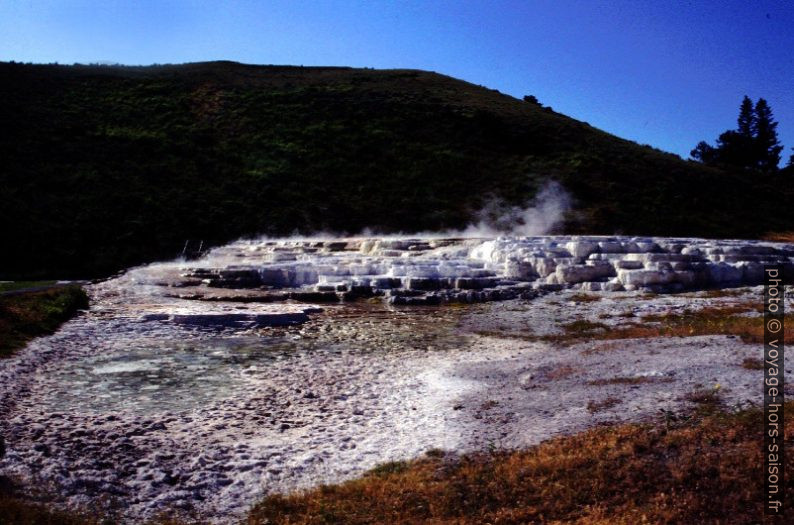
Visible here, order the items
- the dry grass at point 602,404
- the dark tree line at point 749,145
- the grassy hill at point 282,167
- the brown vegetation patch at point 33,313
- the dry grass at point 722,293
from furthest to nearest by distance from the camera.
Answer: the dark tree line at point 749,145 < the grassy hill at point 282,167 < the dry grass at point 722,293 < the brown vegetation patch at point 33,313 < the dry grass at point 602,404

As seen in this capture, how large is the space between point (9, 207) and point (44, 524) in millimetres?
32071

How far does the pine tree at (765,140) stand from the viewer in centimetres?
6719

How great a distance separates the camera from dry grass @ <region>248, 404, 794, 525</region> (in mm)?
5449

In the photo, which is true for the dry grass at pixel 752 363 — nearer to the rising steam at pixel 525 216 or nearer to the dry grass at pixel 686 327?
the dry grass at pixel 686 327

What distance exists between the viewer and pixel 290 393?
31.8 ft

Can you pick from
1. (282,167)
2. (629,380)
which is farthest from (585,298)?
(282,167)

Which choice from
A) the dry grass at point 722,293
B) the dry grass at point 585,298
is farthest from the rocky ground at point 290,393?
the dry grass at point 722,293

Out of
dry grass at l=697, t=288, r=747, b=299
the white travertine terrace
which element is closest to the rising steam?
the white travertine terrace

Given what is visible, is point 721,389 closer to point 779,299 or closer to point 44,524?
point 44,524

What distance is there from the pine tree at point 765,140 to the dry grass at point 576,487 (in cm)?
7138

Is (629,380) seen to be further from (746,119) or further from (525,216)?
(746,119)

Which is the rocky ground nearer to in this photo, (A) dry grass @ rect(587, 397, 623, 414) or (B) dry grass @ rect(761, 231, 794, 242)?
(A) dry grass @ rect(587, 397, 623, 414)

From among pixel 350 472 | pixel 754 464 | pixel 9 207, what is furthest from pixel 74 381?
pixel 9 207

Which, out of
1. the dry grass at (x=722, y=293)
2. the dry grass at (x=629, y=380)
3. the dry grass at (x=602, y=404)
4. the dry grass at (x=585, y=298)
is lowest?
the dry grass at (x=602, y=404)
